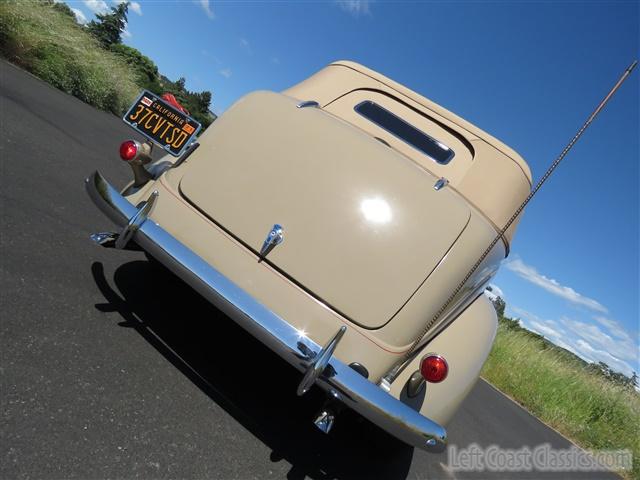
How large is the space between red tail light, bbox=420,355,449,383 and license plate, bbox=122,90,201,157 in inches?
75.7

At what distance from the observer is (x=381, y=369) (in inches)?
86.4

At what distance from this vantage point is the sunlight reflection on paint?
7.79ft

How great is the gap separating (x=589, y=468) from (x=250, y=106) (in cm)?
610

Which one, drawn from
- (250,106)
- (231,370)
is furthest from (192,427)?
(250,106)

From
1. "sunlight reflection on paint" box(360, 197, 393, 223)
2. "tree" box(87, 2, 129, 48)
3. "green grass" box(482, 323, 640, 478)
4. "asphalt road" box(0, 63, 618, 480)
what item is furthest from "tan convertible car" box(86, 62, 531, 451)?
"tree" box(87, 2, 129, 48)

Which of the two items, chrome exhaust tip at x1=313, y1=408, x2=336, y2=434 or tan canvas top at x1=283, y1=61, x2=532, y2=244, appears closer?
chrome exhaust tip at x1=313, y1=408, x2=336, y2=434

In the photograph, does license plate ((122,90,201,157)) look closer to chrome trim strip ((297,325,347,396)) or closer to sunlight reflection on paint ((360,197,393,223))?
sunlight reflection on paint ((360,197,393,223))

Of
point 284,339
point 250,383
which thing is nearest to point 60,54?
point 250,383

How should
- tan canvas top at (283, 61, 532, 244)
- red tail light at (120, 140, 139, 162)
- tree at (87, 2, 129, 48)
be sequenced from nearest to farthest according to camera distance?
1. red tail light at (120, 140, 139, 162)
2. tan canvas top at (283, 61, 532, 244)
3. tree at (87, 2, 129, 48)

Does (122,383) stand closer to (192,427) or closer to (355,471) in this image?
(192,427)

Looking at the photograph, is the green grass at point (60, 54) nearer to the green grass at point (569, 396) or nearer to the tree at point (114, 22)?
the green grass at point (569, 396)

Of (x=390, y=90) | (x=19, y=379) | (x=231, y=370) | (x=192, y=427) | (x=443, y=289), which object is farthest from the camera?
(x=390, y=90)

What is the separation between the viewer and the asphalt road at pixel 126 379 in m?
1.76

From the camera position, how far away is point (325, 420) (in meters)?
2.09
